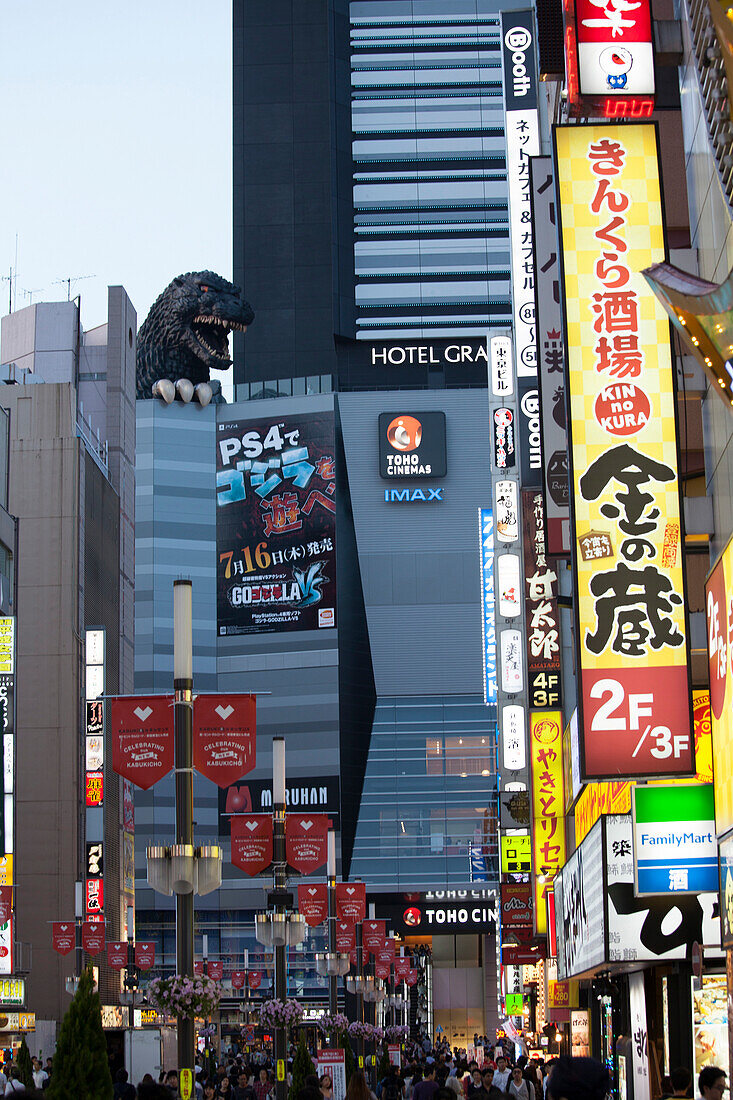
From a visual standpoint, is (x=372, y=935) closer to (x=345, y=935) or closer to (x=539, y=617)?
(x=345, y=935)

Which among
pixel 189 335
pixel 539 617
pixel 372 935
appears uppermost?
pixel 189 335

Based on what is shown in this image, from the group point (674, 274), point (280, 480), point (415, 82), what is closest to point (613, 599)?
point (674, 274)

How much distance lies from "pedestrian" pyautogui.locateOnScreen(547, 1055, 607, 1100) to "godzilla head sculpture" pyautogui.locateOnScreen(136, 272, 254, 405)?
116m

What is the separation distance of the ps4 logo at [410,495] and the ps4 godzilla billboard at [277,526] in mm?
5013

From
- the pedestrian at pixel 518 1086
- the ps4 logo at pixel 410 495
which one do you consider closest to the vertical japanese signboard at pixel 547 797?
the pedestrian at pixel 518 1086

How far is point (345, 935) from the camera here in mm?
43719

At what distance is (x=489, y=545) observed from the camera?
5453 centimetres

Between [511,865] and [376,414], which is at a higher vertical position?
[376,414]

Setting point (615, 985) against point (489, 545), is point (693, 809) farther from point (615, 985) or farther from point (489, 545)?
point (489, 545)

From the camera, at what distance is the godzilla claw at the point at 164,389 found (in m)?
124

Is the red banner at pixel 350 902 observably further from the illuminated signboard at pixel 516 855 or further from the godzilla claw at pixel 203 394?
Result: the godzilla claw at pixel 203 394

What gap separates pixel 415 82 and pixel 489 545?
98524 millimetres

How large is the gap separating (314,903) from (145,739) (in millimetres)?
22858

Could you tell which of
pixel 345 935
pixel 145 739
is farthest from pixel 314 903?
pixel 145 739
